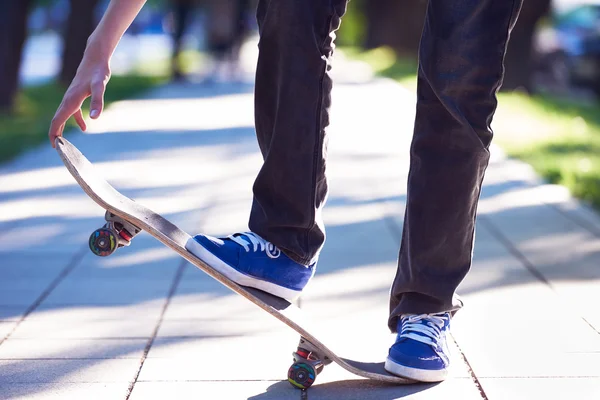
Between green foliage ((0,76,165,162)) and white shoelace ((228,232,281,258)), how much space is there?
5041mm

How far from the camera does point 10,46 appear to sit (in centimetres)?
1062

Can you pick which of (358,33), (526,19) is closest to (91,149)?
(526,19)

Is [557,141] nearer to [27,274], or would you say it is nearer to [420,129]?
[27,274]

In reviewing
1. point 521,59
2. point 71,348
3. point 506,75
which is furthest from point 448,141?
point 521,59

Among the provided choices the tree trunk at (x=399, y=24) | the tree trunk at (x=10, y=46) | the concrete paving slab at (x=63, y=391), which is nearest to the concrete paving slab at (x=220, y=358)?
the concrete paving slab at (x=63, y=391)

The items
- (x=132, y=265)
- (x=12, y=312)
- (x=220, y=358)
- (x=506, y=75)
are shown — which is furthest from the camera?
(x=506, y=75)

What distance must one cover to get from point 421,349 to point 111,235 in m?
0.85

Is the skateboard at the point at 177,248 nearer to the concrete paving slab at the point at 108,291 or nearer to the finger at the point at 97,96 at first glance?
the finger at the point at 97,96

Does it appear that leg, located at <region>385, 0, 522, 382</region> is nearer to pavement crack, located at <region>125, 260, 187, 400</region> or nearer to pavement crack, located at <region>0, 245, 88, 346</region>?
pavement crack, located at <region>125, 260, 187, 400</region>

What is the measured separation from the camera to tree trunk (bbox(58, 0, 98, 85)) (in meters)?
14.1

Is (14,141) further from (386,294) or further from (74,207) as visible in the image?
(386,294)

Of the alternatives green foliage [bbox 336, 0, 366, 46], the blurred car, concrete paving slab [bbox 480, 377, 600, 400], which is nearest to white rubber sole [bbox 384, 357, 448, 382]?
concrete paving slab [bbox 480, 377, 600, 400]

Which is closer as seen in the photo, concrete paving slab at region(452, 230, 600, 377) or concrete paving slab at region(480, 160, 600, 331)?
concrete paving slab at region(452, 230, 600, 377)

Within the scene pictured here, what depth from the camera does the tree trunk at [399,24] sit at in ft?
83.7
